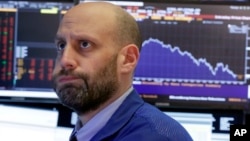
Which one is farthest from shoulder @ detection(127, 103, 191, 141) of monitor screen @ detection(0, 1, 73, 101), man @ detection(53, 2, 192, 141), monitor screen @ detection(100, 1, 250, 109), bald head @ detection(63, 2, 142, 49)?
monitor screen @ detection(0, 1, 73, 101)

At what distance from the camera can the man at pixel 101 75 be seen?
104 cm

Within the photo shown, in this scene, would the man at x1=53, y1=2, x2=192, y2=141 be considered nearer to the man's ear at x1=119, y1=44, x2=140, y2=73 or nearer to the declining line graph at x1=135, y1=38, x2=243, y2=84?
the man's ear at x1=119, y1=44, x2=140, y2=73

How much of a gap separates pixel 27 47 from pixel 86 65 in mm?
852

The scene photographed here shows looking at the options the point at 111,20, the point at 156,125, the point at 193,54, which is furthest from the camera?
the point at 193,54

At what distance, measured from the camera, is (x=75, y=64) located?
1060 mm

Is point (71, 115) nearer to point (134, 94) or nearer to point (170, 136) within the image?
point (134, 94)

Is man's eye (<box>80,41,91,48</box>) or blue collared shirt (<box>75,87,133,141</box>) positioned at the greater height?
man's eye (<box>80,41,91,48</box>)

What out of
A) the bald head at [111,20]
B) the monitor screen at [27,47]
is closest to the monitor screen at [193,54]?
the monitor screen at [27,47]

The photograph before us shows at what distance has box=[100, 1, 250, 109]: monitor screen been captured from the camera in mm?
1806

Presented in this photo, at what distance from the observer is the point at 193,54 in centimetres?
181

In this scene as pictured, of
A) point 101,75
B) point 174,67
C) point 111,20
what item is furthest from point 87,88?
point 174,67

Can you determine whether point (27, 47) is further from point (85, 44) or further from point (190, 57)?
point (85, 44)

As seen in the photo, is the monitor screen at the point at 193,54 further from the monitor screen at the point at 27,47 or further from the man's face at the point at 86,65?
the man's face at the point at 86,65

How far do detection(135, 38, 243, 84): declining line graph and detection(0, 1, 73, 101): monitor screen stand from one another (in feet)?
1.09
